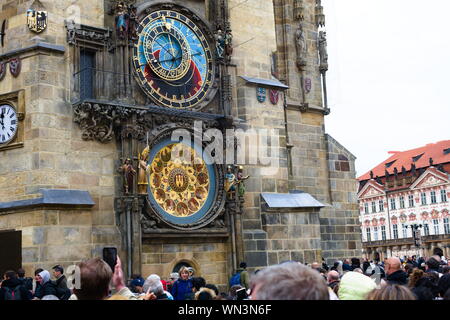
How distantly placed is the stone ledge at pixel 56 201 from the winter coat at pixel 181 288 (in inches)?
162

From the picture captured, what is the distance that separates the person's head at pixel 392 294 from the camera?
3.31 metres

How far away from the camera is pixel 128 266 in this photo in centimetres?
1411

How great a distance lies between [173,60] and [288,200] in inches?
193

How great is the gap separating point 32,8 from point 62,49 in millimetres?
1071

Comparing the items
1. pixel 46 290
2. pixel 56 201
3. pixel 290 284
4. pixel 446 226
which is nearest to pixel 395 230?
pixel 446 226

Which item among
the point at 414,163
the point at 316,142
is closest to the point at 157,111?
the point at 316,142

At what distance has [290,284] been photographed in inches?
115

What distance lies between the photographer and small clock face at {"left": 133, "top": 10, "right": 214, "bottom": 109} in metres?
15.5

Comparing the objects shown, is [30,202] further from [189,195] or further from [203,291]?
[203,291]

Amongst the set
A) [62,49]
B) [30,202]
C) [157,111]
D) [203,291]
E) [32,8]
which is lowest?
[203,291]

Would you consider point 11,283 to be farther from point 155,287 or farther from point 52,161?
point 52,161

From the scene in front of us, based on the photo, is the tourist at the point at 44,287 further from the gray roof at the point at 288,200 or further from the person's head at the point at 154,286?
the gray roof at the point at 288,200

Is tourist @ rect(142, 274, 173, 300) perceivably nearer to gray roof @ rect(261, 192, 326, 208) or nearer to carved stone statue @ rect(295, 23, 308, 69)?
gray roof @ rect(261, 192, 326, 208)

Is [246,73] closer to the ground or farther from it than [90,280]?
farther from it
